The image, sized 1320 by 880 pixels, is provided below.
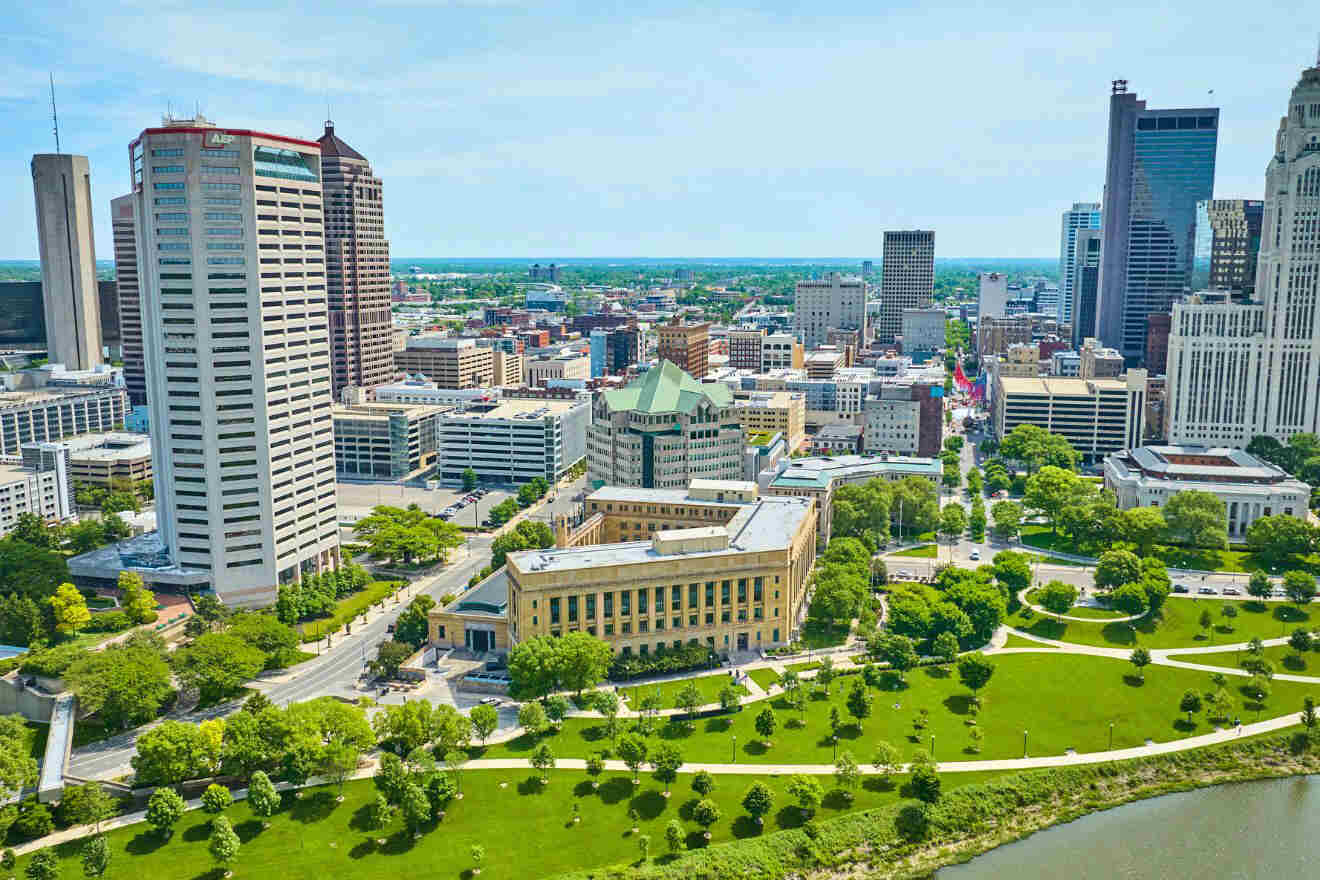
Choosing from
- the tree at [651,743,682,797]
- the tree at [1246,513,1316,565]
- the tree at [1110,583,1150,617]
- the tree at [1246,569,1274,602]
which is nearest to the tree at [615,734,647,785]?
the tree at [651,743,682,797]

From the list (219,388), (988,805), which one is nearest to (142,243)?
(219,388)

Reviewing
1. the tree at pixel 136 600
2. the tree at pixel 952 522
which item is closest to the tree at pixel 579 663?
the tree at pixel 136 600

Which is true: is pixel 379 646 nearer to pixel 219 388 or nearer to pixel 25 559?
pixel 219 388

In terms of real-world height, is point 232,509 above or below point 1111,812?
above

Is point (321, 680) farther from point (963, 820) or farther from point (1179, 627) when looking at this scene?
point (1179, 627)

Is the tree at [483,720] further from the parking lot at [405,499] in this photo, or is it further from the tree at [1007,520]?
the tree at [1007,520]

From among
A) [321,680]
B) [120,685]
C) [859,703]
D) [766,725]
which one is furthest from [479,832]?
[120,685]
